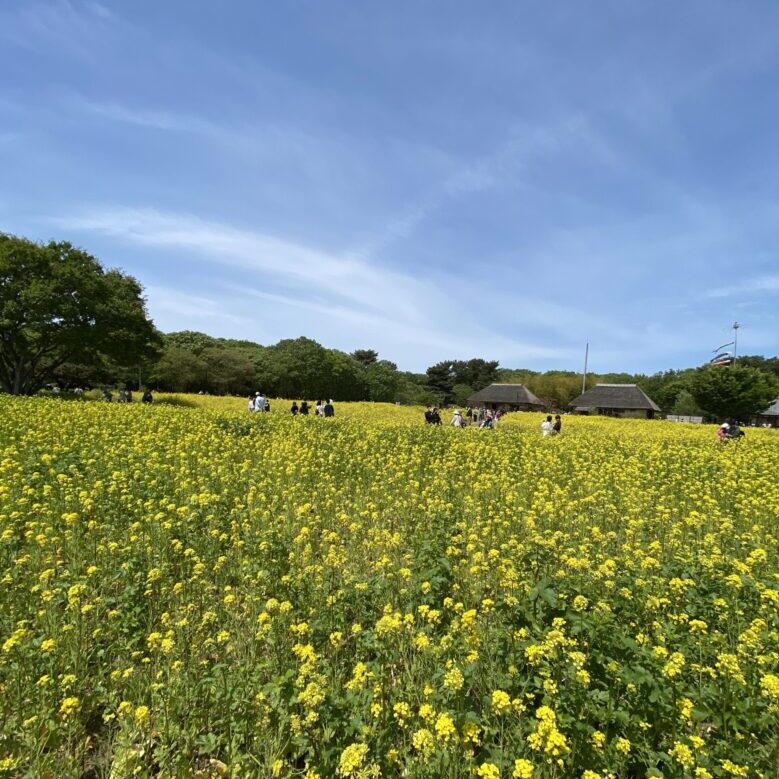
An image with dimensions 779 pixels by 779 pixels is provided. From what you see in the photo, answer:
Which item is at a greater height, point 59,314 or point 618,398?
point 59,314

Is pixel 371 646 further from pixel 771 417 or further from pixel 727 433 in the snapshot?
pixel 771 417

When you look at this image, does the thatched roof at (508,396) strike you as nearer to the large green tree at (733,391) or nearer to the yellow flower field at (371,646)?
the large green tree at (733,391)

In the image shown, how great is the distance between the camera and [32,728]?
8.16 feet

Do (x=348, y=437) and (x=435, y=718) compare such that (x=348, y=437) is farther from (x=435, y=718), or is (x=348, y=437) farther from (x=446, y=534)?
(x=435, y=718)

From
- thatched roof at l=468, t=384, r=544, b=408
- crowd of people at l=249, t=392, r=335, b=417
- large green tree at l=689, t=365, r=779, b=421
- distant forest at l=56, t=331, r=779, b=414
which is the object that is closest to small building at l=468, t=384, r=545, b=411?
thatched roof at l=468, t=384, r=544, b=408

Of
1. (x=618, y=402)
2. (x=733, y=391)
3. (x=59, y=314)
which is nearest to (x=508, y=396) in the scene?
(x=618, y=402)

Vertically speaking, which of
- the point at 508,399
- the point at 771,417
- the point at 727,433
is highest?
the point at 771,417

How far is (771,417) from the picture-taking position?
6756cm

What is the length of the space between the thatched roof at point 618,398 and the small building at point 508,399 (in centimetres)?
656

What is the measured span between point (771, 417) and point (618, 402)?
30650 mm

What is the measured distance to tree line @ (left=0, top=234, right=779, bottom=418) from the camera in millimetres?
27281

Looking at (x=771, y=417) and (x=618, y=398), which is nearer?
(x=618, y=398)

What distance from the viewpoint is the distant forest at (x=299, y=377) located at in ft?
177

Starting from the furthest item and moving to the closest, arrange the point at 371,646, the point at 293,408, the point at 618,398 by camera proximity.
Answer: the point at 618,398 → the point at 293,408 → the point at 371,646
